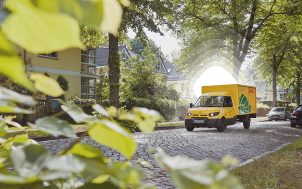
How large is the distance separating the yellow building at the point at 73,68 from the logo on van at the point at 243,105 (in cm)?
1160

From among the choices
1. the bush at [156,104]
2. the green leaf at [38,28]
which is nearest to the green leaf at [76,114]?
the green leaf at [38,28]

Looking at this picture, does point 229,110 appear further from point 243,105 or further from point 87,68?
point 87,68

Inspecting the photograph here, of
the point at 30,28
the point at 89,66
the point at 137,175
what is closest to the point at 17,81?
the point at 30,28

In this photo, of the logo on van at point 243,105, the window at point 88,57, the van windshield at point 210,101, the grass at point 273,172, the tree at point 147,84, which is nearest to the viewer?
the grass at point 273,172

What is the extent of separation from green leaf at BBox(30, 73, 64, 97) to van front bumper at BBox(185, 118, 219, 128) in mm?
18823

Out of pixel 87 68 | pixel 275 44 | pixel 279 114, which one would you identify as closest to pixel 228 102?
pixel 87 68

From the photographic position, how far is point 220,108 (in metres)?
20.0

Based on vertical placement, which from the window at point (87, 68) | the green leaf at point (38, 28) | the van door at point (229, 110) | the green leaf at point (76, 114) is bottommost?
the van door at point (229, 110)

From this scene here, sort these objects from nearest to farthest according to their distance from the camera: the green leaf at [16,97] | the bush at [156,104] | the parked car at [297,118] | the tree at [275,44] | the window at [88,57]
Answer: the green leaf at [16,97]
the parked car at [297,118]
the bush at [156,104]
the tree at [275,44]
the window at [88,57]

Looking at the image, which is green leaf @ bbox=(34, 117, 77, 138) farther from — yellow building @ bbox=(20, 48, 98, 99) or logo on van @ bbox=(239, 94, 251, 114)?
yellow building @ bbox=(20, 48, 98, 99)

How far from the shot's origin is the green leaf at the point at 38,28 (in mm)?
500

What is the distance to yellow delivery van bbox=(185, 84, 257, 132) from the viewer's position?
19516mm

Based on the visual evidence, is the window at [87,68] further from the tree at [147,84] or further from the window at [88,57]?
the tree at [147,84]

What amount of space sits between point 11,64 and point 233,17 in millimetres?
31518
